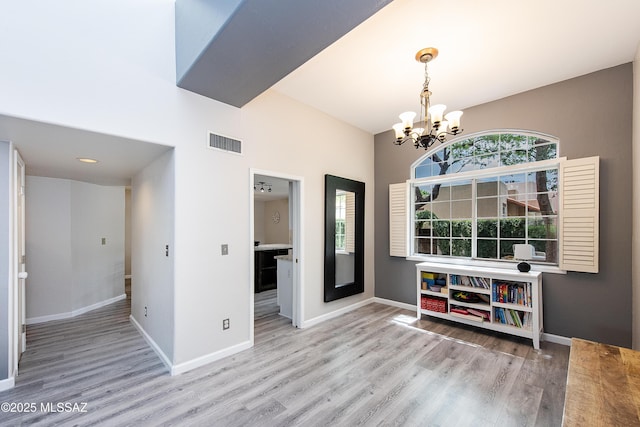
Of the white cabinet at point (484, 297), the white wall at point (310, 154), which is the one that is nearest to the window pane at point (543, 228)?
the white cabinet at point (484, 297)

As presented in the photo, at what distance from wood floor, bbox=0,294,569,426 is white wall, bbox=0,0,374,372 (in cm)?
39

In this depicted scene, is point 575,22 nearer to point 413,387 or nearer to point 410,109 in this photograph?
point 410,109

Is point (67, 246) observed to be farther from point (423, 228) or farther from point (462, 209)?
point (462, 209)

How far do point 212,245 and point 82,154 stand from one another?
5.18ft

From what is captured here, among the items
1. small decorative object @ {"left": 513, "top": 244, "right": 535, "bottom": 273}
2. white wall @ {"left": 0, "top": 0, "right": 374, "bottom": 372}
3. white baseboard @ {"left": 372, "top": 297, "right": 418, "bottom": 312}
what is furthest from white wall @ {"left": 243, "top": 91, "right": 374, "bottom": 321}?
small decorative object @ {"left": 513, "top": 244, "right": 535, "bottom": 273}

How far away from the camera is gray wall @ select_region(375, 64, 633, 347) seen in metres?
2.79

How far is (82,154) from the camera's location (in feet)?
8.76

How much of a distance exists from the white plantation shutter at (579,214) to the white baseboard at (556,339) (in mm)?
840

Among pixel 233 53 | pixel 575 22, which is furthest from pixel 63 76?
pixel 575 22

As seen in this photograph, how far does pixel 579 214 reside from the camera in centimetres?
296

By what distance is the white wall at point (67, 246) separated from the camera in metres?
3.84

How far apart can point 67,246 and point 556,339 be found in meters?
6.88

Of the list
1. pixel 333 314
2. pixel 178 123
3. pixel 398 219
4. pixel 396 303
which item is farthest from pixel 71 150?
pixel 396 303

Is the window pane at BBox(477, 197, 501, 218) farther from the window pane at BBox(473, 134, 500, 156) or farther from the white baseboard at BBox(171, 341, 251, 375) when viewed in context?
the white baseboard at BBox(171, 341, 251, 375)
